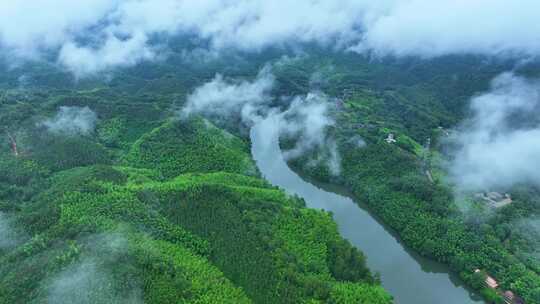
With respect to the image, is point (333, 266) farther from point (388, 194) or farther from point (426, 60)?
point (426, 60)

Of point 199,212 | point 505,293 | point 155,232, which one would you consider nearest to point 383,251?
point 505,293

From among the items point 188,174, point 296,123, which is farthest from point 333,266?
point 296,123

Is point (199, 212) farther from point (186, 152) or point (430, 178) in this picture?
point (430, 178)

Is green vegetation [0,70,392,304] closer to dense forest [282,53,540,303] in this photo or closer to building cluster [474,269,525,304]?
dense forest [282,53,540,303]

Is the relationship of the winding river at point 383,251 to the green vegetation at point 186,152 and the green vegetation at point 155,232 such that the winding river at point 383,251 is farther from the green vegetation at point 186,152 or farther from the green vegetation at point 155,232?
the green vegetation at point 186,152

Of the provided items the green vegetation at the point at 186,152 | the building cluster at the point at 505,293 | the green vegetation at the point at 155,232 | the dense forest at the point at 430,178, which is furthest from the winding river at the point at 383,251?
the green vegetation at the point at 186,152

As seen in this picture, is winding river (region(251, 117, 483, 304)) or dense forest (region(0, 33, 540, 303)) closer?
dense forest (region(0, 33, 540, 303))

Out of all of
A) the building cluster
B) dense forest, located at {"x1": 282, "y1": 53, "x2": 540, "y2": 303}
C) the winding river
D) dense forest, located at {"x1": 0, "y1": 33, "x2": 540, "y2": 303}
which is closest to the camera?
dense forest, located at {"x1": 0, "y1": 33, "x2": 540, "y2": 303}

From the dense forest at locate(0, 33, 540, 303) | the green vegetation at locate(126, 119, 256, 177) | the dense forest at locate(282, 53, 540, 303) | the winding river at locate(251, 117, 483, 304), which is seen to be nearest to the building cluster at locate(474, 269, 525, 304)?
the dense forest at locate(282, 53, 540, 303)
